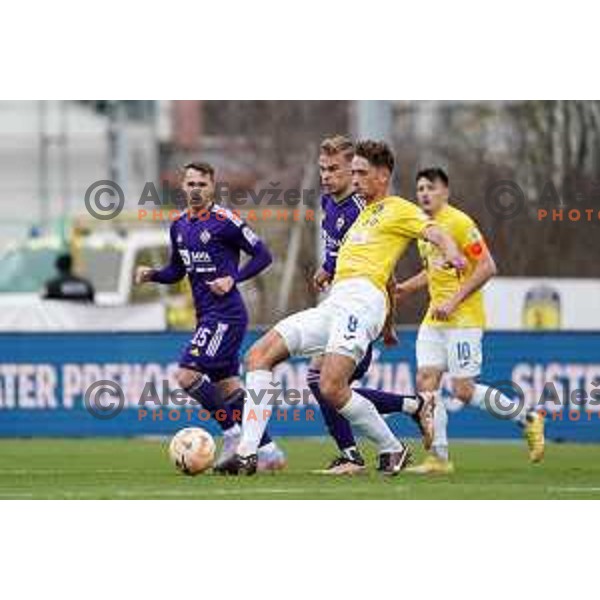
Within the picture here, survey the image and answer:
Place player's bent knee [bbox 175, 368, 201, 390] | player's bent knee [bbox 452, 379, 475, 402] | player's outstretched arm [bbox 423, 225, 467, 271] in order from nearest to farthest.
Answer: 1. player's outstretched arm [bbox 423, 225, 467, 271]
2. player's bent knee [bbox 175, 368, 201, 390]
3. player's bent knee [bbox 452, 379, 475, 402]

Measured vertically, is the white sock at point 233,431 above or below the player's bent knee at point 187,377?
below

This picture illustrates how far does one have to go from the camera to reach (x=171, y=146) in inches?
2276

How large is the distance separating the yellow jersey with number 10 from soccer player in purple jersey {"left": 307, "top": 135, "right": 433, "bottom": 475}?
22.4 inches

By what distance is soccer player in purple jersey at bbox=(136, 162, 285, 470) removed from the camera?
56.9 ft

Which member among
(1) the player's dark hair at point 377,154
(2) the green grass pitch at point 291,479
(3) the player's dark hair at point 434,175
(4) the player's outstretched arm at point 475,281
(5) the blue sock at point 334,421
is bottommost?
(2) the green grass pitch at point 291,479

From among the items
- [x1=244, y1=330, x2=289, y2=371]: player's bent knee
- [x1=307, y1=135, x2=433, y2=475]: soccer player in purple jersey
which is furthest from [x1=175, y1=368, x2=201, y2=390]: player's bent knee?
[x1=244, y1=330, x2=289, y2=371]: player's bent knee

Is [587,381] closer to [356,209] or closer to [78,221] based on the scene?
[356,209]

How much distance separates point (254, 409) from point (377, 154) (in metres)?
1.89

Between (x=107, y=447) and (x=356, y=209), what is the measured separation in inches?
231

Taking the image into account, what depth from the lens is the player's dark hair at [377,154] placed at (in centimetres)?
1603

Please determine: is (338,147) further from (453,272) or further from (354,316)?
(453,272)

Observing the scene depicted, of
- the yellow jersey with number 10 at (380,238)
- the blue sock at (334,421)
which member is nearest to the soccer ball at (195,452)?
the blue sock at (334,421)

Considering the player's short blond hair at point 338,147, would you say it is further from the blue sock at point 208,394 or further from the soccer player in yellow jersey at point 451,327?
the blue sock at point 208,394

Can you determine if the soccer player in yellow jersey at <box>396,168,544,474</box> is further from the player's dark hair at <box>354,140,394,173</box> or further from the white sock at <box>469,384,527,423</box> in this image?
the player's dark hair at <box>354,140,394,173</box>
